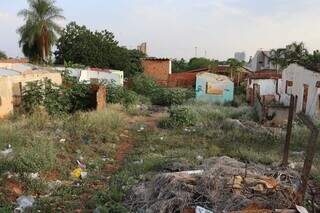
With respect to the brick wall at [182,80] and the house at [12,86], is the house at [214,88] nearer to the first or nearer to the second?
the brick wall at [182,80]

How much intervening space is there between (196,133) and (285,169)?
6052 mm

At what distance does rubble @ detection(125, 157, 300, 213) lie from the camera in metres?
5.99

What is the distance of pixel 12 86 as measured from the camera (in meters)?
15.0

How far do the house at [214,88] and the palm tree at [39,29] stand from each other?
48.6 feet

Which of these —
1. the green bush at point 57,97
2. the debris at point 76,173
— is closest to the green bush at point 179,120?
the green bush at point 57,97

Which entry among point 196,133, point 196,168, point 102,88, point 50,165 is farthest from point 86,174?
point 102,88

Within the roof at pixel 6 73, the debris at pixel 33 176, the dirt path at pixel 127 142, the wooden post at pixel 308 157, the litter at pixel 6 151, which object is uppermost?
the roof at pixel 6 73

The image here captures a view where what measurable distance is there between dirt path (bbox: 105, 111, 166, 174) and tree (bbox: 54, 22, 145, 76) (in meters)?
12.8

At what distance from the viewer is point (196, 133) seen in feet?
45.8

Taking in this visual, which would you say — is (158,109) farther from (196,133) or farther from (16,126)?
(16,126)

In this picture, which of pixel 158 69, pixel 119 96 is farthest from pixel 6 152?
pixel 158 69

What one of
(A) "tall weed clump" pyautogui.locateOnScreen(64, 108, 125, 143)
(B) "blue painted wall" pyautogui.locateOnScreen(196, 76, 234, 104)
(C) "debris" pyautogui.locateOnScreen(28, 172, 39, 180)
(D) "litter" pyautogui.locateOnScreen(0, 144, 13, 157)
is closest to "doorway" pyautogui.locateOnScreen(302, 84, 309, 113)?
(B) "blue painted wall" pyautogui.locateOnScreen(196, 76, 234, 104)

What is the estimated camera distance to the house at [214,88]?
84.8 ft

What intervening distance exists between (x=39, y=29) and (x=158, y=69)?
10.0m
